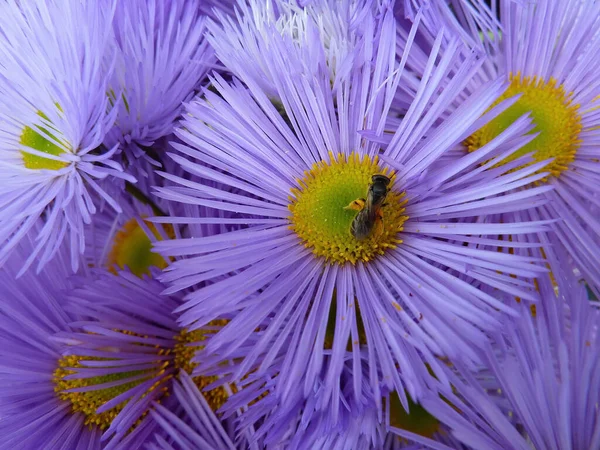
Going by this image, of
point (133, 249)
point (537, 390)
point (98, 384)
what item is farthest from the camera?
point (133, 249)

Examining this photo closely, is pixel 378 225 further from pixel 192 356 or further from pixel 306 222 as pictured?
pixel 192 356

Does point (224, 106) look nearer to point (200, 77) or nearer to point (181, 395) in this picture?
point (200, 77)

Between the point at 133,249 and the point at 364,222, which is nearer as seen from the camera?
the point at 364,222

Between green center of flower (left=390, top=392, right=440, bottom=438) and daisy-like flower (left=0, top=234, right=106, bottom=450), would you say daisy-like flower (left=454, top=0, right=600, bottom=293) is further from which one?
daisy-like flower (left=0, top=234, right=106, bottom=450)

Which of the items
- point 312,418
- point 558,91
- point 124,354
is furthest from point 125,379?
point 558,91

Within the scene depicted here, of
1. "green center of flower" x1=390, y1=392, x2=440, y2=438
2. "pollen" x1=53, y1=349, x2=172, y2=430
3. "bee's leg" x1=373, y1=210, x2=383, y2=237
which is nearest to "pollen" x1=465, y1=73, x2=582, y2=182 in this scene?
"bee's leg" x1=373, y1=210, x2=383, y2=237

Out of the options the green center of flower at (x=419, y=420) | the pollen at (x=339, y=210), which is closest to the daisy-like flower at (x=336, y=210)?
the pollen at (x=339, y=210)

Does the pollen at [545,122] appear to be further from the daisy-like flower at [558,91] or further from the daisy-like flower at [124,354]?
the daisy-like flower at [124,354]
